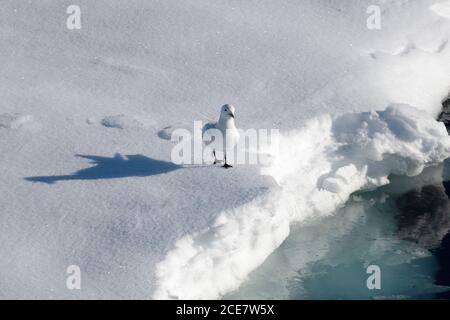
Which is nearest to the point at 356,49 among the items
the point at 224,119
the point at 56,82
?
the point at 224,119

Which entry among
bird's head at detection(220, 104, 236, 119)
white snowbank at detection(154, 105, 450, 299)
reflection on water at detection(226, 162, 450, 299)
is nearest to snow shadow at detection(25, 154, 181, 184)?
bird's head at detection(220, 104, 236, 119)

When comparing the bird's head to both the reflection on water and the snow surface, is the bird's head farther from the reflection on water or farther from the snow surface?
the reflection on water

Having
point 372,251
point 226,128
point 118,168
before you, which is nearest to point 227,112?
point 226,128

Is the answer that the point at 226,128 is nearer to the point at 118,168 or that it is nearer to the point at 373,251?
the point at 118,168

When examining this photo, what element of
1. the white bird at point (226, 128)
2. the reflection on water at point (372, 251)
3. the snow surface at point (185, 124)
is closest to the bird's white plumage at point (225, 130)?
the white bird at point (226, 128)

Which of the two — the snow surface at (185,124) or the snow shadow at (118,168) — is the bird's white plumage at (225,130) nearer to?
the snow surface at (185,124)

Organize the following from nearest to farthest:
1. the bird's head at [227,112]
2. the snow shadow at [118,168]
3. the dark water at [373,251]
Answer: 1. the dark water at [373,251]
2. the bird's head at [227,112]
3. the snow shadow at [118,168]
